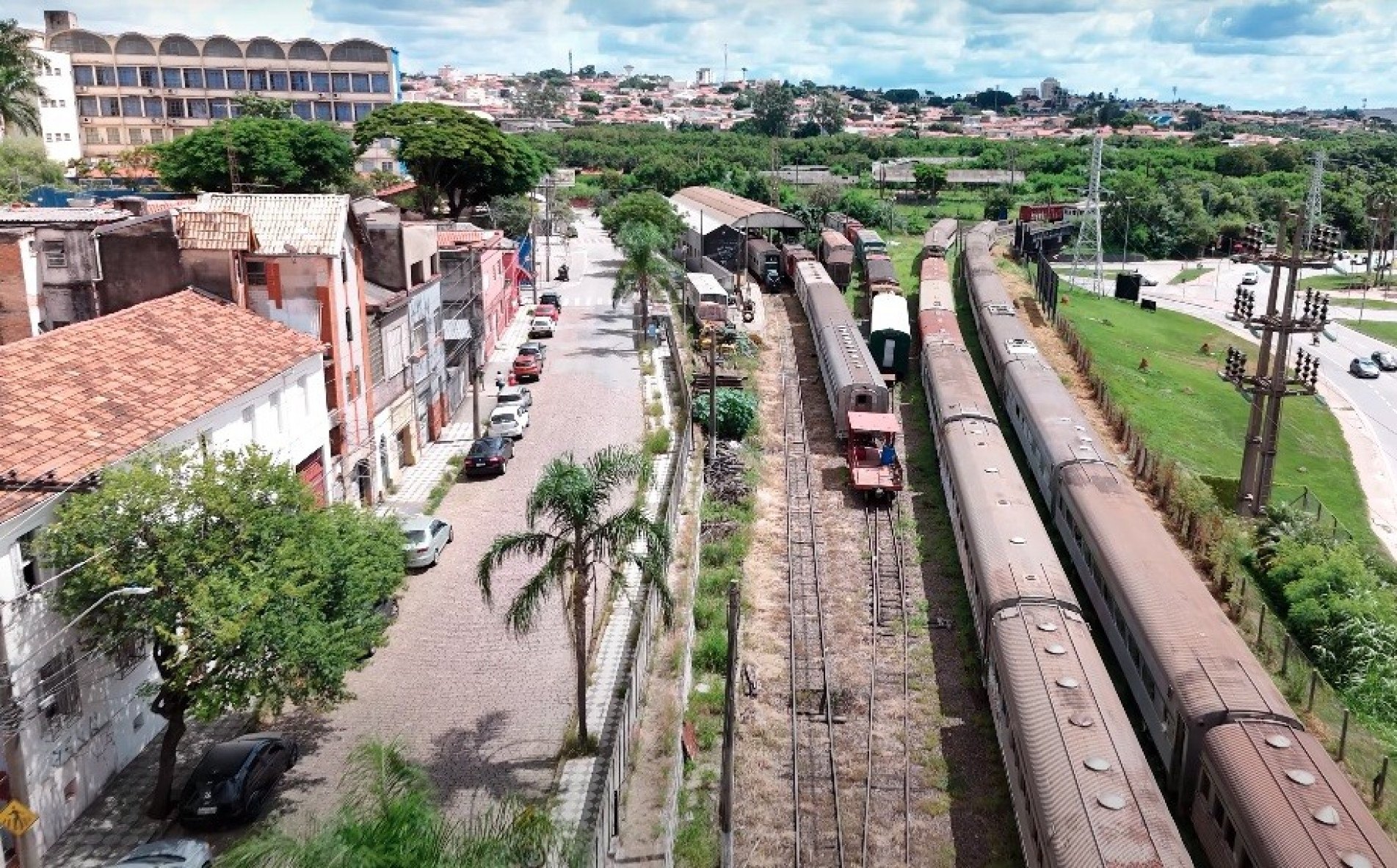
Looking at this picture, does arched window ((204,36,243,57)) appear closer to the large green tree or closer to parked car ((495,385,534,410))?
the large green tree

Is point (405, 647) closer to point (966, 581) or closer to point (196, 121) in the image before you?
point (966, 581)

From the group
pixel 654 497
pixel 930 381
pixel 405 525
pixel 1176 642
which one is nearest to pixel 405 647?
pixel 405 525

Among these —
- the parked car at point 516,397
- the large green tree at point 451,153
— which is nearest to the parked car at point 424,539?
the parked car at point 516,397

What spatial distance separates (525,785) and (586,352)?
33159 mm

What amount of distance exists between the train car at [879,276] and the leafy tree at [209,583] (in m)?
41.5

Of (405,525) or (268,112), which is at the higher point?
(268,112)

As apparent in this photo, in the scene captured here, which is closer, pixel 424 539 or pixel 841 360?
pixel 424 539

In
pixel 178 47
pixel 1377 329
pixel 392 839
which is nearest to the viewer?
pixel 392 839

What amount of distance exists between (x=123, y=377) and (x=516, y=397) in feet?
64.4

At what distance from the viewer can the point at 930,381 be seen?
135ft

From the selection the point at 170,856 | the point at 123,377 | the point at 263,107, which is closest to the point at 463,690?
the point at 170,856

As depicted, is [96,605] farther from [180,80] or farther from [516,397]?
[180,80]

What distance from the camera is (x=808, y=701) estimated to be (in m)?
22.9

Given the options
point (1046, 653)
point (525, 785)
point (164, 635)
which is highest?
point (164, 635)
